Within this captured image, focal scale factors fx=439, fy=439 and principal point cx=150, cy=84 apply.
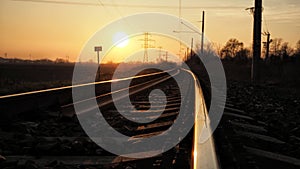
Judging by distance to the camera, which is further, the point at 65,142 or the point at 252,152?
the point at 65,142

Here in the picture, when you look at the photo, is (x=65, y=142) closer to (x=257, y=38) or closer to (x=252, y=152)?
(x=252, y=152)

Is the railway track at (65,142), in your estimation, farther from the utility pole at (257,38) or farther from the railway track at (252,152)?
the utility pole at (257,38)

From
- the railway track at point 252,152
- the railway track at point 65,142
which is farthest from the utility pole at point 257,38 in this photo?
the railway track at point 252,152

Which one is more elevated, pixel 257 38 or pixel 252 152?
pixel 257 38

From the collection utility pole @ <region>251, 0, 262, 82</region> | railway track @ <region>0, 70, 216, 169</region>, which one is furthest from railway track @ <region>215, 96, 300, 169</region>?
utility pole @ <region>251, 0, 262, 82</region>

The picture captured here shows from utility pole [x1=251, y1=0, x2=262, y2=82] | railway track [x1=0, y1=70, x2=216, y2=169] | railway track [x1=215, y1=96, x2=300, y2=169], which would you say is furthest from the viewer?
utility pole [x1=251, y1=0, x2=262, y2=82]

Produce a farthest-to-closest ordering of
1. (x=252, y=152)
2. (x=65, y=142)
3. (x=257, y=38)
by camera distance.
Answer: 1. (x=257, y=38)
2. (x=65, y=142)
3. (x=252, y=152)

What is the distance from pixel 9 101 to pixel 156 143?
304cm

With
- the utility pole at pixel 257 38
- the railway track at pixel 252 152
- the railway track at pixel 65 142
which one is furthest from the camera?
the utility pole at pixel 257 38

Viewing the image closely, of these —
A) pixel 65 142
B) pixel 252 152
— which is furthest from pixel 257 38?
pixel 252 152

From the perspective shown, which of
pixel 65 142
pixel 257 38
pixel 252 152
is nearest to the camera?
pixel 252 152

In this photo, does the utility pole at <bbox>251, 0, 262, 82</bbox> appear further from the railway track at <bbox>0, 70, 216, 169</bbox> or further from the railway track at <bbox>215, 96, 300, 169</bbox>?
the railway track at <bbox>215, 96, 300, 169</bbox>

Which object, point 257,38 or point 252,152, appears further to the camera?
point 257,38

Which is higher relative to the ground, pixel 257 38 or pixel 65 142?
pixel 257 38
